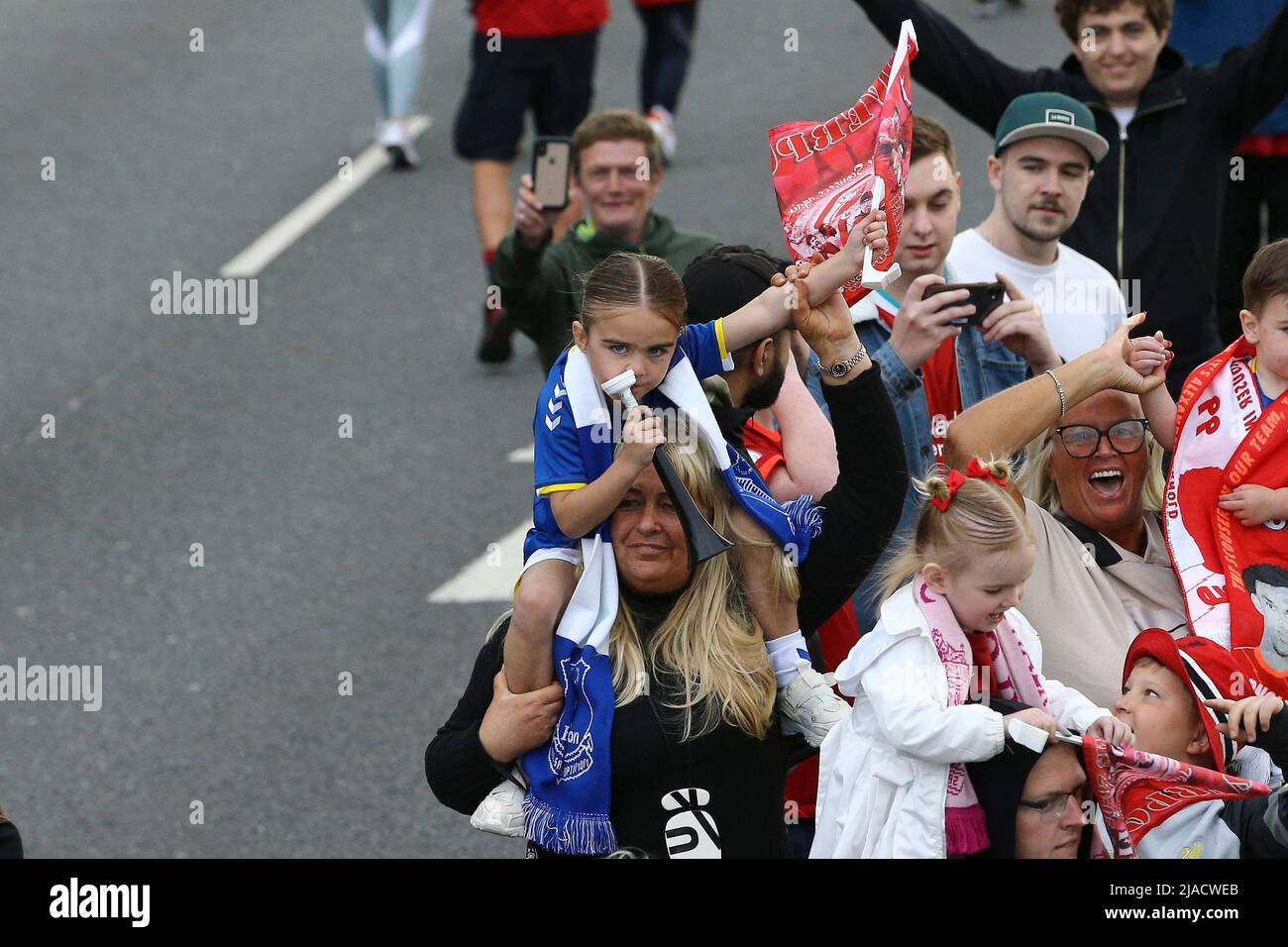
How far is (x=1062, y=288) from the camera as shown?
4.98m

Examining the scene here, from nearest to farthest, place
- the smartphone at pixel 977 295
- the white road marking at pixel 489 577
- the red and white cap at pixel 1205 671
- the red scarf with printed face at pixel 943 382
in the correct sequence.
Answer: the red and white cap at pixel 1205 671
the smartphone at pixel 977 295
the red scarf with printed face at pixel 943 382
the white road marking at pixel 489 577

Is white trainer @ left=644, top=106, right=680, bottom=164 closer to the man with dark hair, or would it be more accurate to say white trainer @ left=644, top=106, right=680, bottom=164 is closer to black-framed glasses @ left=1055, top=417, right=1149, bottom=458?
black-framed glasses @ left=1055, top=417, right=1149, bottom=458

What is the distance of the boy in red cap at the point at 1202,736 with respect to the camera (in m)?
3.41

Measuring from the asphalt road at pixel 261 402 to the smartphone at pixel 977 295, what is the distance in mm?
2819

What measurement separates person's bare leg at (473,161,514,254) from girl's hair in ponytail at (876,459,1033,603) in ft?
18.7

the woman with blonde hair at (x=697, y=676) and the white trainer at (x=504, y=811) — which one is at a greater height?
the woman with blonde hair at (x=697, y=676)

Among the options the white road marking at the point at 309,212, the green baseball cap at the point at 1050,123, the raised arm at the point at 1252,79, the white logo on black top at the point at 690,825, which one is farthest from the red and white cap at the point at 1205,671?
the white road marking at the point at 309,212

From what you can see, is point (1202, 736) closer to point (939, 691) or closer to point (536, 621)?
point (939, 691)

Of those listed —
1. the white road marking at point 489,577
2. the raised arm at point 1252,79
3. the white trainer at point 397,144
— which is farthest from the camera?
the white trainer at point 397,144

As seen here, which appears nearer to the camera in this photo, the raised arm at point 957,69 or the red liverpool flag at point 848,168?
the red liverpool flag at point 848,168

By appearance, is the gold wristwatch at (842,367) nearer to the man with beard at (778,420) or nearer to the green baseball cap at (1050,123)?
the man with beard at (778,420)

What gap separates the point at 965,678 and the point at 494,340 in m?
6.53

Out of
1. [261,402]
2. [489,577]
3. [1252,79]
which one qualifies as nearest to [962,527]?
[1252,79]
